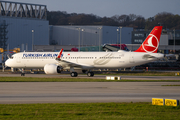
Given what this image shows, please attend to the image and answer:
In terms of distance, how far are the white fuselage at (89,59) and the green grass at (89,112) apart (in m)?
26.2

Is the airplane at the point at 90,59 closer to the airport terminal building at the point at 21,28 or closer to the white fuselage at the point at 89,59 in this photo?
the white fuselage at the point at 89,59

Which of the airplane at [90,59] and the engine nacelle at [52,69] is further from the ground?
the airplane at [90,59]

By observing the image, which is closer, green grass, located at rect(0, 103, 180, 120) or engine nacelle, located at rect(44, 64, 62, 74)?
green grass, located at rect(0, 103, 180, 120)

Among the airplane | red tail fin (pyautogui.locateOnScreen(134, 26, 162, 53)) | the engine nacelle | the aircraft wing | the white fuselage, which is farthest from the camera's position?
the aircraft wing

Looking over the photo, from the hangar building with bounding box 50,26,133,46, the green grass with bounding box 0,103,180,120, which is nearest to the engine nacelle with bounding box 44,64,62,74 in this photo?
the green grass with bounding box 0,103,180,120

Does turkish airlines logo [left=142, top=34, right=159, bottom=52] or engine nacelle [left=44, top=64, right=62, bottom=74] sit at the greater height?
turkish airlines logo [left=142, top=34, right=159, bottom=52]

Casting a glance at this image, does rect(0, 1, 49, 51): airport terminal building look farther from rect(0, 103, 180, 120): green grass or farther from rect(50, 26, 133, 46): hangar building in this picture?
rect(0, 103, 180, 120): green grass

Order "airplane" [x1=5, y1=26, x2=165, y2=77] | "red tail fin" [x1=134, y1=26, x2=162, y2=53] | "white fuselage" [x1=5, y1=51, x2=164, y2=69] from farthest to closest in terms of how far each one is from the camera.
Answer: "red tail fin" [x1=134, y1=26, x2=162, y2=53], "white fuselage" [x1=5, y1=51, x2=164, y2=69], "airplane" [x1=5, y1=26, x2=165, y2=77]

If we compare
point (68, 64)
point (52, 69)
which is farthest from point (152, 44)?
point (52, 69)

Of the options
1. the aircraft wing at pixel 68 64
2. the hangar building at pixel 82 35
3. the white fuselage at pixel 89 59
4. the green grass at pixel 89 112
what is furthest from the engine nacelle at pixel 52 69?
the hangar building at pixel 82 35

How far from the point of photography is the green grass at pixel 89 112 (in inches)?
491

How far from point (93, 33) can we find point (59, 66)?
74.1 meters

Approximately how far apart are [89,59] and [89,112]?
30.2m

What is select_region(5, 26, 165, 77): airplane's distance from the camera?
136ft
